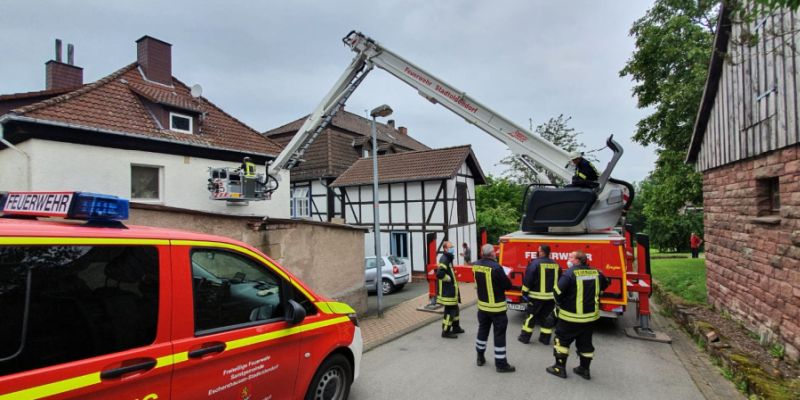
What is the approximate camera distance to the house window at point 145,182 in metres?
9.51

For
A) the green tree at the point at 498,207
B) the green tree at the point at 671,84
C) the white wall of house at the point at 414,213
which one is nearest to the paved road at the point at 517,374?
the green tree at the point at 671,84

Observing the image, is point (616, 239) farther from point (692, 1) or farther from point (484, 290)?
point (692, 1)

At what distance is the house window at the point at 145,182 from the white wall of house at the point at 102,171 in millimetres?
93

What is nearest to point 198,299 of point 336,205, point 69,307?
point 69,307

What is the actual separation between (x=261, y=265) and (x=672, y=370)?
5.68 metres

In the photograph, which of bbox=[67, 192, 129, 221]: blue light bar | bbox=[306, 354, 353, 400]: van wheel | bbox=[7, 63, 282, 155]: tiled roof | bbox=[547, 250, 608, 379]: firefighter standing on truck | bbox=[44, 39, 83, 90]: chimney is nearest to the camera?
bbox=[67, 192, 129, 221]: blue light bar

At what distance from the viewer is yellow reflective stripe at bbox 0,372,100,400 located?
6.33 ft

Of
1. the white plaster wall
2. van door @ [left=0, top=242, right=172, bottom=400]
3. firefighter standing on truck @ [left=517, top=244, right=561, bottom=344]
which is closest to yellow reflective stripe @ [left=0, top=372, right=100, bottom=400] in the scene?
van door @ [left=0, top=242, right=172, bottom=400]

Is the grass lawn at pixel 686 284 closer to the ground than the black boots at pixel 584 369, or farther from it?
closer to the ground

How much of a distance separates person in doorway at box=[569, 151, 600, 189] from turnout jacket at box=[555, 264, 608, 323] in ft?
9.24

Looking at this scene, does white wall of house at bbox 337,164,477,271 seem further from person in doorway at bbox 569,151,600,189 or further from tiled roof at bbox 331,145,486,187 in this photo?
person in doorway at bbox 569,151,600,189

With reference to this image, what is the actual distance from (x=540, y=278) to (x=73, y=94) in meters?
10.7

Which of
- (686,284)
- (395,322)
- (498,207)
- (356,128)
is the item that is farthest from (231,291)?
(356,128)

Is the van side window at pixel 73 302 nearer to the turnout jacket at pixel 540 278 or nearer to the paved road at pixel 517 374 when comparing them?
the paved road at pixel 517 374
